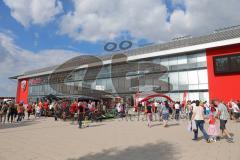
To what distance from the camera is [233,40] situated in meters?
28.2

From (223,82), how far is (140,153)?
960 inches

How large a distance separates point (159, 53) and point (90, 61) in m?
16.0

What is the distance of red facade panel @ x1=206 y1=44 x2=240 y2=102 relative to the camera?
27672 millimetres

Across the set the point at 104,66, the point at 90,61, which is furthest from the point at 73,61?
the point at 104,66

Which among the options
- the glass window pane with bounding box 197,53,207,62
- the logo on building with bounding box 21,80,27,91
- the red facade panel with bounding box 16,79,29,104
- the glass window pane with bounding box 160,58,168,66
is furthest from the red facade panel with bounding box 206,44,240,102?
the logo on building with bounding box 21,80,27,91

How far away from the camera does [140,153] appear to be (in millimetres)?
7477

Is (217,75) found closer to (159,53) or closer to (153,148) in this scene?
(159,53)

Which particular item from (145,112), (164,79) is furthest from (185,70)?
(145,112)

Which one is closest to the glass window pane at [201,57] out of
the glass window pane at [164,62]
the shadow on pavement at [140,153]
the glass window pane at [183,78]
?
the glass window pane at [183,78]

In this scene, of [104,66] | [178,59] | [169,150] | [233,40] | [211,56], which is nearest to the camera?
[169,150]

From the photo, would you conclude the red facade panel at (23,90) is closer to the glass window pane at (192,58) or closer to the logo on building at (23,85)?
the logo on building at (23,85)

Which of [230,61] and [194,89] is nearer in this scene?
[230,61]

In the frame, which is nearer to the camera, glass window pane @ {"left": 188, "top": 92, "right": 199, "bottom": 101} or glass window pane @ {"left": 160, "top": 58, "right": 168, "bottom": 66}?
glass window pane @ {"left": 188, "top": 92, "right": 199, "bottom": 101}

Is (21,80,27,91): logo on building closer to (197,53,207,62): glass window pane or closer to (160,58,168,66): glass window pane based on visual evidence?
(160,58,168,66): glass window pane
